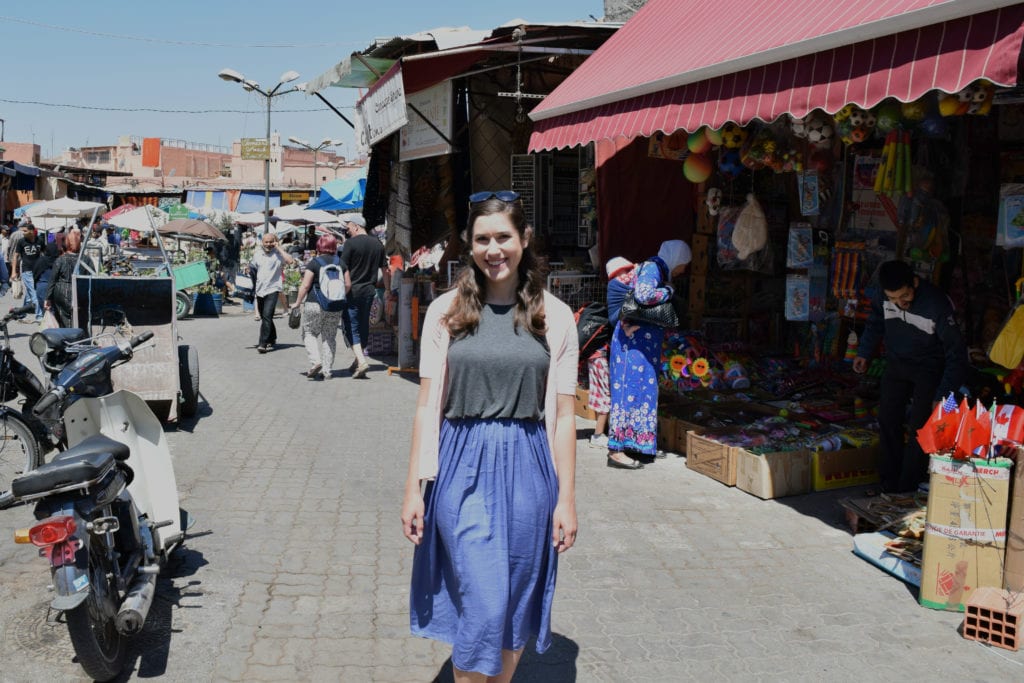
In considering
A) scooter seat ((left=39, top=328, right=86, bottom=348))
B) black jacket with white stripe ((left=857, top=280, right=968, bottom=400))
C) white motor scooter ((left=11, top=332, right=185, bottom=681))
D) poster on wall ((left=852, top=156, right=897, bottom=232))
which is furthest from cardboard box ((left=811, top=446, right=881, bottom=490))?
scooter seat ((left=39, top=328, right=86, bottom=348))

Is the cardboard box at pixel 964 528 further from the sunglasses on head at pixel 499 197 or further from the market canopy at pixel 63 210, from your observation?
the market canopy at pixel 63 210

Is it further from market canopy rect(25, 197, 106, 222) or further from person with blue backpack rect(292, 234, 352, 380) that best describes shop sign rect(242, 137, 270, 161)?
person with blue backpack rect(292, 234, 352, 380)

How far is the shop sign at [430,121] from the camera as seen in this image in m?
10.1

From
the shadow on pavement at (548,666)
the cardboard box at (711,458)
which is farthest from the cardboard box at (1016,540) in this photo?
the cardboard box at (711,458)

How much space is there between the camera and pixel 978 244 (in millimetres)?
6855

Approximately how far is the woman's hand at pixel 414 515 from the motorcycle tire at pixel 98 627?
1.34 metres

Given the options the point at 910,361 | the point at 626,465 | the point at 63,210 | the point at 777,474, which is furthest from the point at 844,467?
the point at 63,210

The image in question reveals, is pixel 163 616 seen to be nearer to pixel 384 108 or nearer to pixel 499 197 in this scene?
pixel 499 197

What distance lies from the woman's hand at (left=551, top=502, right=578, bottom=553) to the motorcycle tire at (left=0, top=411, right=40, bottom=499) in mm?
4564

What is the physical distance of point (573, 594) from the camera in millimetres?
4742

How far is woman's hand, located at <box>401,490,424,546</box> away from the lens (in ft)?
10.3

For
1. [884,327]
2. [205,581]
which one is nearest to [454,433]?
[205,581]

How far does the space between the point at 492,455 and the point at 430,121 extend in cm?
793

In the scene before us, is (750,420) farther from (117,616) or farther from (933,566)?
(117,616)
